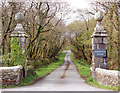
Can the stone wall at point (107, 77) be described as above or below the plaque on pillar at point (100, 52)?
below

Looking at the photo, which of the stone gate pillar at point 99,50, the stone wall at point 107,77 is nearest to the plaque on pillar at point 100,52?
the stone gate pillar at point 99,50

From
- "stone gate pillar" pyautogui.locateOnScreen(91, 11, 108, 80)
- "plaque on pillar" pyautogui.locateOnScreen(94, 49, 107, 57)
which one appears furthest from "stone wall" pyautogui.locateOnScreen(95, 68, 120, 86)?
"plaque on pillar" pyautogui.locateOnScreen(94, 49, 107, 57)

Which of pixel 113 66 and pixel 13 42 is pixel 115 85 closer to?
pixel 13 42

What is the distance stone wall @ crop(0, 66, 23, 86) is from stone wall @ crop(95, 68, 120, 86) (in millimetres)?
5065

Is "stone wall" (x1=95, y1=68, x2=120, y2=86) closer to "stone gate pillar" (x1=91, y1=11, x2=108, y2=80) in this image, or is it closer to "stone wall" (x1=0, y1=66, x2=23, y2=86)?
"stone gate pillar" (x1=91, y1=11, x2=108, y2=80)

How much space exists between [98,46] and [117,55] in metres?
5.86

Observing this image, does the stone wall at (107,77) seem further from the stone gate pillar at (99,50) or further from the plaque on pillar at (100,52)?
the plaque on pillar at (100,52)

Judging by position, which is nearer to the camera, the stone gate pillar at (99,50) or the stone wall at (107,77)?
the stone wall at (107,77)

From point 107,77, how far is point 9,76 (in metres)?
5.65

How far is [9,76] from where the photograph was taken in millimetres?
10305

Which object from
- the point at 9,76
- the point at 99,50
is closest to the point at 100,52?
the point at 99,50

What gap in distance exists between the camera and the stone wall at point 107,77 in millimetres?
9212

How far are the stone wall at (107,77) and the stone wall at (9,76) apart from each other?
16.6ft

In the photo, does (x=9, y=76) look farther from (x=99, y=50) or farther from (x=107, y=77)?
(x=99, y=50)
